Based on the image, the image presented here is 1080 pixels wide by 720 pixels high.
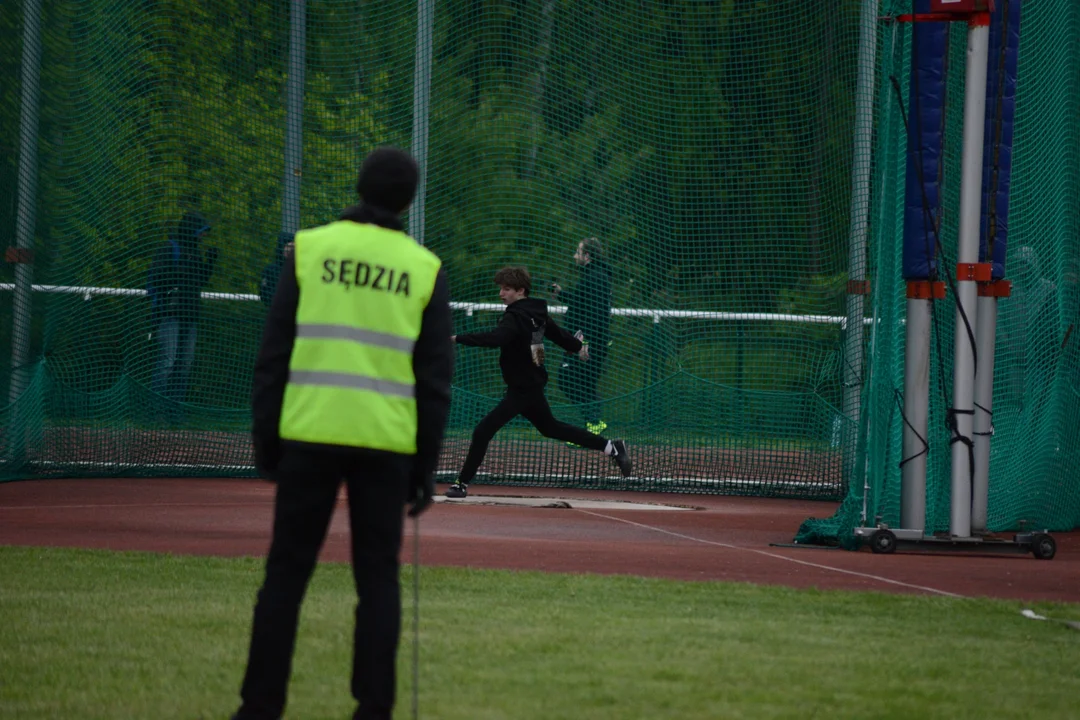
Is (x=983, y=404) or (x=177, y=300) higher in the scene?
(x=177, y=300)

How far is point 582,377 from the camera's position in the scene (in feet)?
54.1

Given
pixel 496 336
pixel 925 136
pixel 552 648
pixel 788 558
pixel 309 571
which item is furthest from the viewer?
pixel 496 336

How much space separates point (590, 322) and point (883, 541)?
643 centimetres

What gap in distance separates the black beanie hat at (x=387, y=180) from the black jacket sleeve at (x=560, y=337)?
7875mm

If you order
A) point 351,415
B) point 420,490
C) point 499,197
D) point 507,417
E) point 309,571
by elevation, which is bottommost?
point 309,571

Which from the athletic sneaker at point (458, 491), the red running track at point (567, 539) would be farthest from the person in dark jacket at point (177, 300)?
the athletic sneaker at point (458, 491)

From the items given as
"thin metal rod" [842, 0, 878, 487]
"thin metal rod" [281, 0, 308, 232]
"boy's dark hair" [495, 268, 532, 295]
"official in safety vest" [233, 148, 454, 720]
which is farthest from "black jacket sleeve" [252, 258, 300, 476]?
"thin metal rod" [281, 0, 308, 232]

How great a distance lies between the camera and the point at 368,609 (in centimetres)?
461

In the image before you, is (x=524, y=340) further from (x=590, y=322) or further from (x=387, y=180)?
(x=387, y=180)

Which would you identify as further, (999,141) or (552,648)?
(999,141)

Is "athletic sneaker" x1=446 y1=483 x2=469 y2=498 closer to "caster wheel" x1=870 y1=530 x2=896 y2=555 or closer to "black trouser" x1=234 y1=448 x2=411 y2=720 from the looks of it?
"caster wheel" x1=870 y1=530 x2=896 y2=555

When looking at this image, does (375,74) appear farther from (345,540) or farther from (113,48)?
(345,540)

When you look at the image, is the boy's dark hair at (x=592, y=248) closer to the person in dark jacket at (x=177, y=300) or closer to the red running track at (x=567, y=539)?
the red running track at (x=567, y=539)

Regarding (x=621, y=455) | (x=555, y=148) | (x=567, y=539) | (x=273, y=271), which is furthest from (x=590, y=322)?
(x=567, y=539)
